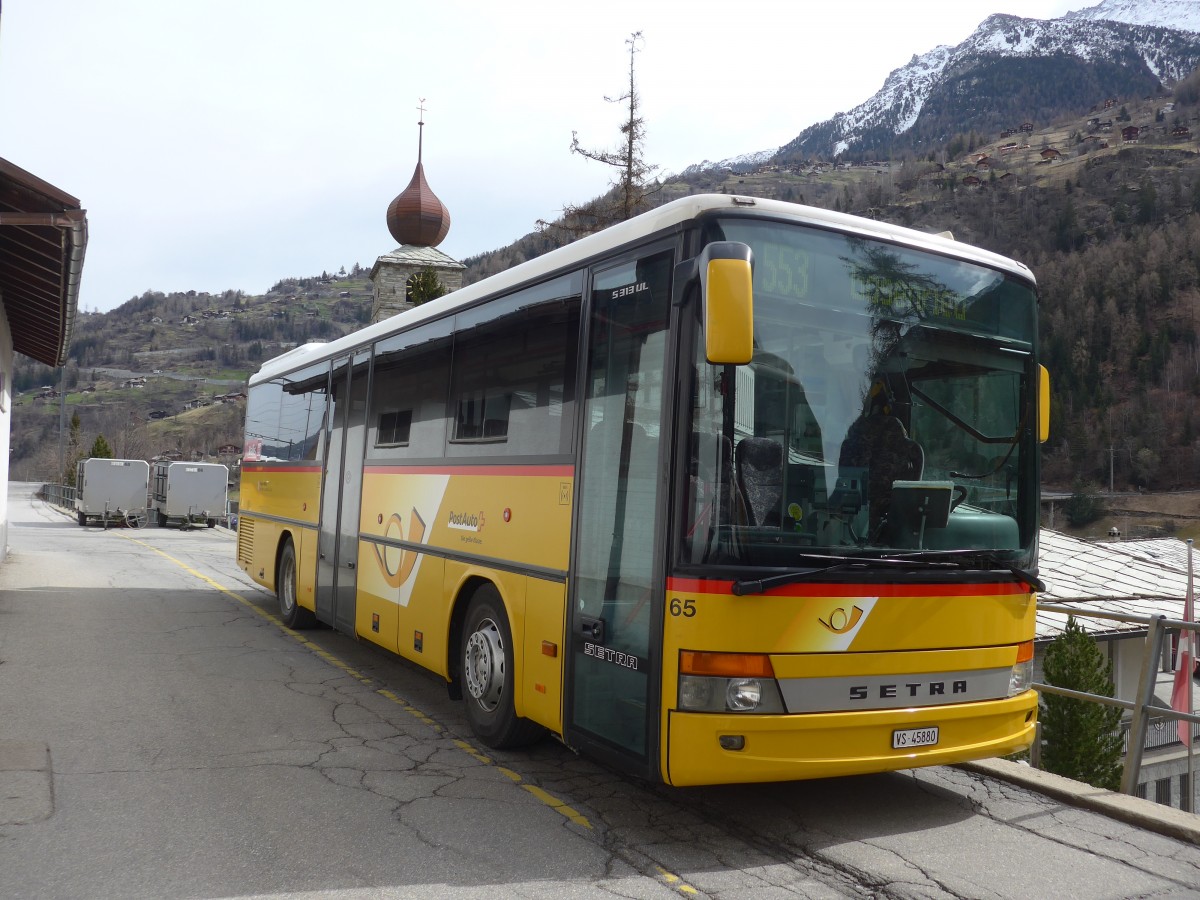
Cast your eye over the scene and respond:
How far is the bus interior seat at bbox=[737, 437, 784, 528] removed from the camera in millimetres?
4691

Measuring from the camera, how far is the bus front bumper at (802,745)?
464cm

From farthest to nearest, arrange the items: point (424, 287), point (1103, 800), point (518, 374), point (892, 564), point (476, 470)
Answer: point (424, 287)
point (476, 470)
point (518, 374)
point (1103, 800)
point (892, 564)

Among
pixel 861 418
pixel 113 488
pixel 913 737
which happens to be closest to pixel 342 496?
pixel 861 418

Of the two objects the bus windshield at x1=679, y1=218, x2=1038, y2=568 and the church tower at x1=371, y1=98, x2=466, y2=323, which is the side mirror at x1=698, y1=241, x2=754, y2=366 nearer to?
the bus windshield at x1=679, y1=218, x2=1038, y2=568

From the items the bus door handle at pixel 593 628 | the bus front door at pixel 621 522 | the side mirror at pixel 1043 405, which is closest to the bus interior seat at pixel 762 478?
the bus front door at pixel 621 522

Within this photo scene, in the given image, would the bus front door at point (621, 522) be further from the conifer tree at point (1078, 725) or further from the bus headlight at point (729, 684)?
the conifer tree at point (1078, 725)

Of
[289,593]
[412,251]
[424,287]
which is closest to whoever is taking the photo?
[289,593]

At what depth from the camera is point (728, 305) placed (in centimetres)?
445

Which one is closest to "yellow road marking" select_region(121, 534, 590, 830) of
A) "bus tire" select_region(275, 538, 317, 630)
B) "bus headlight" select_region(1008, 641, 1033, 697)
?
"bus tire" select_region(275, 538, 317, 630)

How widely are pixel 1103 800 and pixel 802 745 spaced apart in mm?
2139

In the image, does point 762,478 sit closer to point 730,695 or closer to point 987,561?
point 730,695

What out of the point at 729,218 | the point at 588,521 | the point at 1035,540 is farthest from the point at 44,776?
the point at 1035,540

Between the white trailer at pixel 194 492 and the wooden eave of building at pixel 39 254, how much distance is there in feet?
60.1

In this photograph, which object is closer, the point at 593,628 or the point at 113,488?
the point at 593,628
